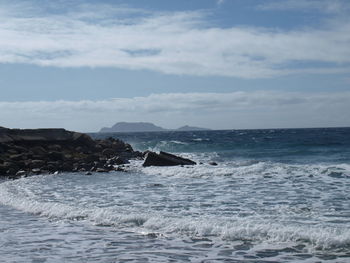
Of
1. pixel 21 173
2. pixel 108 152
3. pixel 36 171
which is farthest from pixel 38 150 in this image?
pixel 21 173

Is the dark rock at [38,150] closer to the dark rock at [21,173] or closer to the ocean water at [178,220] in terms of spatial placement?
the dark rock at [21,173]

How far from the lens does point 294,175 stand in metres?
18.5

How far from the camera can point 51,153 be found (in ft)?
83.6

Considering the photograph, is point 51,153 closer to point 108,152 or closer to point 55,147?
A: point 55,147

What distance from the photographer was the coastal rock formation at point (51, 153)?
22438mm

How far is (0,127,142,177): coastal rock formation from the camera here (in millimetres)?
22438

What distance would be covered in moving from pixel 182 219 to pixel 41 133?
22.7m

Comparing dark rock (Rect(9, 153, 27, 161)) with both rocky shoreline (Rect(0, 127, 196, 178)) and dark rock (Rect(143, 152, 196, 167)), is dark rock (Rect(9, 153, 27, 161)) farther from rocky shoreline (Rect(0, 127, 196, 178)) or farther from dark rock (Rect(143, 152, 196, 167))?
dark rock (Rect(143, 152, 196, 167))

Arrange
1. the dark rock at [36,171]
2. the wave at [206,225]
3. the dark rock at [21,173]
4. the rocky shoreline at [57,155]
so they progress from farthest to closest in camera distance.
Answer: the rocky shoreline at [57,155] → the dark rock at [36,171] → the dark rock at [21,173] → the wave at [206,225]

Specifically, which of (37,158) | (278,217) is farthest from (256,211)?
(37,158)

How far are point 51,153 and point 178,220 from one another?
17.6 m

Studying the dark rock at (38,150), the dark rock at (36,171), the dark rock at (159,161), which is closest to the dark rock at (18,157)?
the dark rock at (38,150)

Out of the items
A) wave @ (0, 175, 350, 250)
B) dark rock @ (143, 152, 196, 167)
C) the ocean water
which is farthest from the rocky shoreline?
wave @ (0, 175, 350, 250)

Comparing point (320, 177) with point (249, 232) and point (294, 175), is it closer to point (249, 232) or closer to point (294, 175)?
point (294, 175)
